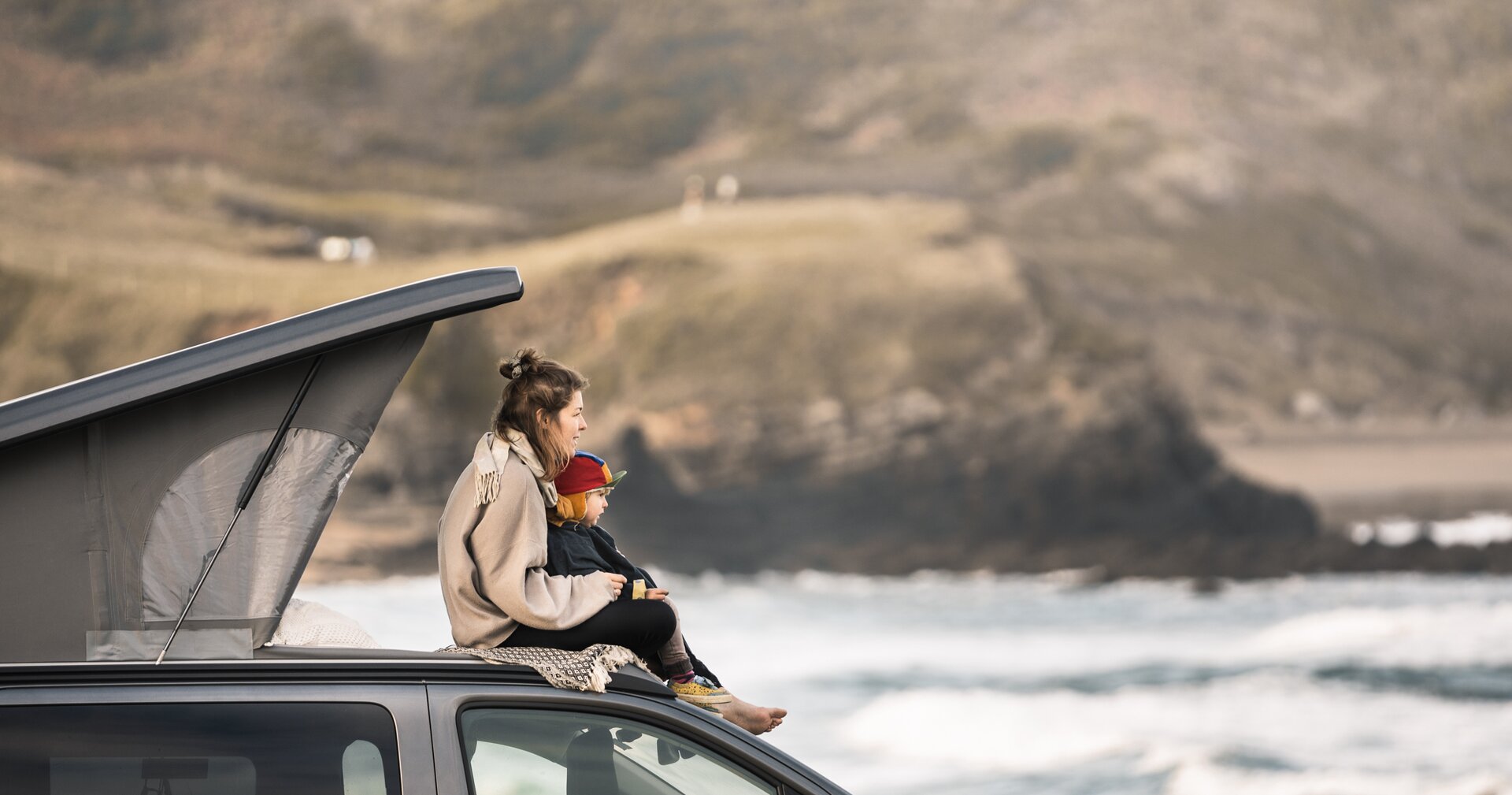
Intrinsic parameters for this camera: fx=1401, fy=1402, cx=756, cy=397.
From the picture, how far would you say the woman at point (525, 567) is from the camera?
2.45 m

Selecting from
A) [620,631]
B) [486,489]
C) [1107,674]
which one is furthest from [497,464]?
[1107,674]

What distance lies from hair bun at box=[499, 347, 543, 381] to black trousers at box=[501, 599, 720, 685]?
50 centimetres

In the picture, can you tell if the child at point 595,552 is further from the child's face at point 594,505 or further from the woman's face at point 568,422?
the woman's face at point 568,422

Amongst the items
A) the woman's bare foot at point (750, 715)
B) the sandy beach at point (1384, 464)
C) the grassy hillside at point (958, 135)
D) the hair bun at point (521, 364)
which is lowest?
the woman's bare foot at point (750, 715)

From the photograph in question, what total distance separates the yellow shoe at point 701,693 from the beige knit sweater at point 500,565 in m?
0.21

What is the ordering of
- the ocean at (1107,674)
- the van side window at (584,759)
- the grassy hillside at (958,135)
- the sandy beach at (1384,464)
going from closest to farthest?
the van side window at (584,759)
the ocean at (1107,674)
the sandy beach at (1384,464)
the grassy hillside at (958,135)

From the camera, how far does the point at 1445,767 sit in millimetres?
17391

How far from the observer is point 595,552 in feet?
8.95

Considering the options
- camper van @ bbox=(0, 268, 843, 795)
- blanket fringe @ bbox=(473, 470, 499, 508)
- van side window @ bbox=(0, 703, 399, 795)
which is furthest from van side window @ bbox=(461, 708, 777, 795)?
blanket fringe @ bbox=(473, 470, 499, 508)

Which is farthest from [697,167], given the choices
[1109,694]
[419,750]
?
[419,750]

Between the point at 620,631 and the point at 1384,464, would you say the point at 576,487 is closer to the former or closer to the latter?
the point at 620,631

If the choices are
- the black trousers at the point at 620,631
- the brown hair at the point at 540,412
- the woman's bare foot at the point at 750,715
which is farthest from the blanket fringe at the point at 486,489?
the woman's bare foot at the point at 750,715

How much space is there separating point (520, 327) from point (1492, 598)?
128ft

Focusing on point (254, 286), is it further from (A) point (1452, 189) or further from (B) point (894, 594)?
(A) point (1452, 189)
